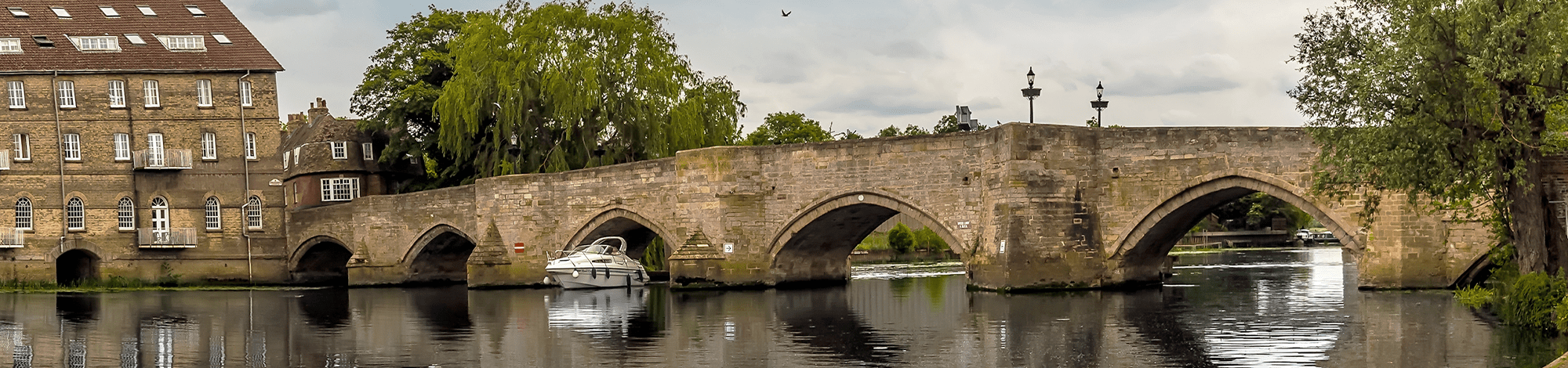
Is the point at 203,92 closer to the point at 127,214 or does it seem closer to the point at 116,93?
the point at 116,93

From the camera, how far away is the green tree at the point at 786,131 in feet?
192

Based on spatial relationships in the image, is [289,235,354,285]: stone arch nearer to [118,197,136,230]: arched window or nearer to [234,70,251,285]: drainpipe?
[234,70,251,285]: drainpipe

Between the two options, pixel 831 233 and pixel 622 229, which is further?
pixel 622 229

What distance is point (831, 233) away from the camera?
3166 centimetres

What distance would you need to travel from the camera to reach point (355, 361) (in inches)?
662

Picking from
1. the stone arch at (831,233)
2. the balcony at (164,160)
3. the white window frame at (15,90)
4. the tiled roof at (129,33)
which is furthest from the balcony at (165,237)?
the stone arch at (831,233)

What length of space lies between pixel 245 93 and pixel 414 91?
492 centimetres

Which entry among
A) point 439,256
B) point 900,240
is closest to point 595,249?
point 439,256

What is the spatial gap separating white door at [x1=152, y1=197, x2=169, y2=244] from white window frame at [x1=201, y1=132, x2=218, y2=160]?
5.56 ft

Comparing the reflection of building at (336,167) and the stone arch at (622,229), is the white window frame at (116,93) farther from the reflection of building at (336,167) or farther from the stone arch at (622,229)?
the stone arch at (622,229)

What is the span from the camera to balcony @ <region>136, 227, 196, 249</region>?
42.6 metres

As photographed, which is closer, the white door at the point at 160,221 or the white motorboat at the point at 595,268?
the white motorboat at the point at 595,268

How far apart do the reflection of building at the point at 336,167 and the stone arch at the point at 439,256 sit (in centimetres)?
429

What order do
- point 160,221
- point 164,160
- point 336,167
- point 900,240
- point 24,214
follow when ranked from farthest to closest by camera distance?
point 900,240 < point 336,167 < point 160,221 < point 164,160 < point 24,214
